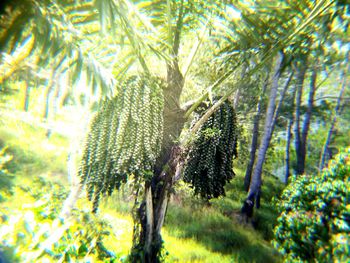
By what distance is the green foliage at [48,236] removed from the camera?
6.02ft

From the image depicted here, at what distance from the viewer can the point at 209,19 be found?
6.95ft

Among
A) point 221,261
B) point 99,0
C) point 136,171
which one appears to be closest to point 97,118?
point 136,171

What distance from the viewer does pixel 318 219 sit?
2.70 m

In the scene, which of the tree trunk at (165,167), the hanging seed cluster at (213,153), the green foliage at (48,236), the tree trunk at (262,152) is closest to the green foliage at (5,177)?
the green foliage at (48,236)

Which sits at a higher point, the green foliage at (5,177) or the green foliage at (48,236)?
the green foliage at (5,177)

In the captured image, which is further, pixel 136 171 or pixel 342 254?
pixel 342 254

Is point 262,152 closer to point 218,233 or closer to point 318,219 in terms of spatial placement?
point 218,233

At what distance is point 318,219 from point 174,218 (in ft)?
10.3

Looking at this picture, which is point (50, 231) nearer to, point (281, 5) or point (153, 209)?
point (153, 209)

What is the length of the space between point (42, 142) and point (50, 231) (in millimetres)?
3427

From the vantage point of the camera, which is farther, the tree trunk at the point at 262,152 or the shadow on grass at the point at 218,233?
the tree trunk at the point at 262,152

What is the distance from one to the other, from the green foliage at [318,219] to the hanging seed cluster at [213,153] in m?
1.23

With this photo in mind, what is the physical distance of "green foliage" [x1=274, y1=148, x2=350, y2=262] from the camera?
2.51m

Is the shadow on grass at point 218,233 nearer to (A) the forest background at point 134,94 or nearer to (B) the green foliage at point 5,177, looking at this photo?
(A) the forest background at point 134,94
